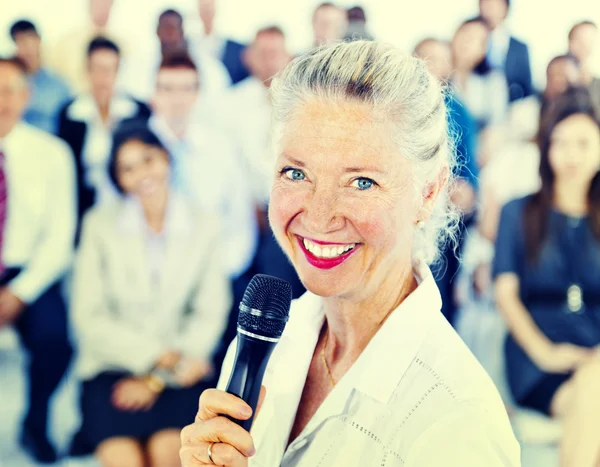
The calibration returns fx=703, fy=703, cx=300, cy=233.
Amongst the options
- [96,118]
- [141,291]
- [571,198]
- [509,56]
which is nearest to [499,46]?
[509,56]

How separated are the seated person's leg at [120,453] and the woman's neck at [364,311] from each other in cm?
190

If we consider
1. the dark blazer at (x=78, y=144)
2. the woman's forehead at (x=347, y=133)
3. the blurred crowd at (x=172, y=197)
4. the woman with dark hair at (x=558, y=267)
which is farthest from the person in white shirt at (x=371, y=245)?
the woman with dark hair at (x=558, y=267)

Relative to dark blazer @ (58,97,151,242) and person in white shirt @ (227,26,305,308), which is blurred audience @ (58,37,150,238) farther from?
person in white shirt @ (227,26,305,308)

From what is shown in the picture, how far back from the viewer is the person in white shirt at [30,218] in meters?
2.81

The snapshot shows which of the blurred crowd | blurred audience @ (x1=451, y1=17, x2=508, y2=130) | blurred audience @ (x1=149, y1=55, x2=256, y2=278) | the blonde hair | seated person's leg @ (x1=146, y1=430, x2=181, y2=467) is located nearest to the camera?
the blonde hair

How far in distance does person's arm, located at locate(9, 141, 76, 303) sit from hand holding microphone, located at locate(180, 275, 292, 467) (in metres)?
2.15

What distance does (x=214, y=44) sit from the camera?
2990mm

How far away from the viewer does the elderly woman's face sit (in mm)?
933

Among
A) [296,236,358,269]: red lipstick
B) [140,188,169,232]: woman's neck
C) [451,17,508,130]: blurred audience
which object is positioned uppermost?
[451,17,508,130]: blurred audience

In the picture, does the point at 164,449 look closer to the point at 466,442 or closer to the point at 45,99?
the point at 45,99

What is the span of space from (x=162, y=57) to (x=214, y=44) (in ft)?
0.75

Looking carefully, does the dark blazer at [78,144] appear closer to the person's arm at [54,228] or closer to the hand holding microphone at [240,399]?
the person's arm at [54,228]

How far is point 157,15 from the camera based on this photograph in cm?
293

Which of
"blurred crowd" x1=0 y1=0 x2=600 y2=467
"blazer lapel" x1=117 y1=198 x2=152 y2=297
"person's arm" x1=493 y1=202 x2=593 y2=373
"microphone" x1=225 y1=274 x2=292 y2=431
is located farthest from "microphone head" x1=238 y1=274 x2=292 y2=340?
"person's arm" x1=493 y1=202 x2=593 y2=373
